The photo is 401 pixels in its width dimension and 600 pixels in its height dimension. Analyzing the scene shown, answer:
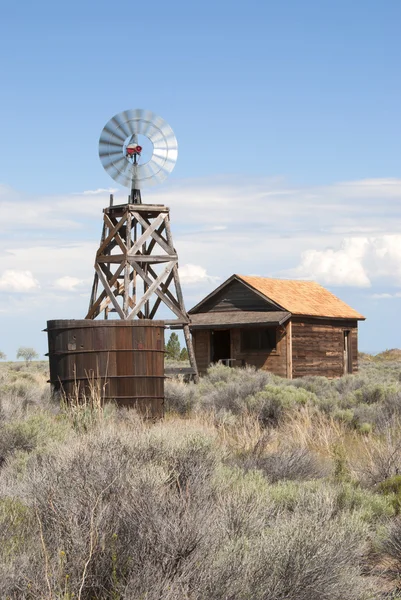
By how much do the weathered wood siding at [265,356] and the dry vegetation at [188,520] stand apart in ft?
61.6

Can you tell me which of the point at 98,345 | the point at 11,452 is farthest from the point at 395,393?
the point at 11,452

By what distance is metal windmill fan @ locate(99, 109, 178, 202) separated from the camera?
23891 mm

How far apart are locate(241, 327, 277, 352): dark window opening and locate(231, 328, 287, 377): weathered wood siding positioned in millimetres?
297

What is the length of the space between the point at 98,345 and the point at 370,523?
8.01 meters

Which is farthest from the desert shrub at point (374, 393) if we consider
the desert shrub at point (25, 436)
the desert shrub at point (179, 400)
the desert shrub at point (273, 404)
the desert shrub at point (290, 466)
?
the desert shrub at point (25, 436)

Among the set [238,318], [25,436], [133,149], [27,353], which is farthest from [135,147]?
→ [27,353]

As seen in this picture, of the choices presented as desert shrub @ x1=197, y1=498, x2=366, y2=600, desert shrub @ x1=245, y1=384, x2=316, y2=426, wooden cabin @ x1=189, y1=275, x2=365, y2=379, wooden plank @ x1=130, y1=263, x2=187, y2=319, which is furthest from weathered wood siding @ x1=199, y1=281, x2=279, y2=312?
desert shrub @ x1=197, y1=498, x2=366, y2=600

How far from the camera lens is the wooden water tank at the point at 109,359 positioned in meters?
14.7

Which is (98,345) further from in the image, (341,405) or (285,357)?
(285,357)

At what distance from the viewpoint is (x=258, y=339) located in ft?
102

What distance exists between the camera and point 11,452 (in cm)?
981

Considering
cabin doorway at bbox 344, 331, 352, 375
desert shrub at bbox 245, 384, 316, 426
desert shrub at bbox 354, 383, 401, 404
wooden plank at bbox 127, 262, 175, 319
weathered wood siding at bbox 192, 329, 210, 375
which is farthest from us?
cabin doorway at bbox 344, 331, 352, 375

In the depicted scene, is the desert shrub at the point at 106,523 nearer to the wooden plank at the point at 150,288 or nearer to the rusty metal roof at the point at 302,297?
the wooden plank at the point at 150,288

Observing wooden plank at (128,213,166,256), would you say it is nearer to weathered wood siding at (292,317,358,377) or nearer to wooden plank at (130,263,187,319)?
wooden plank at (130,263,187,319)
